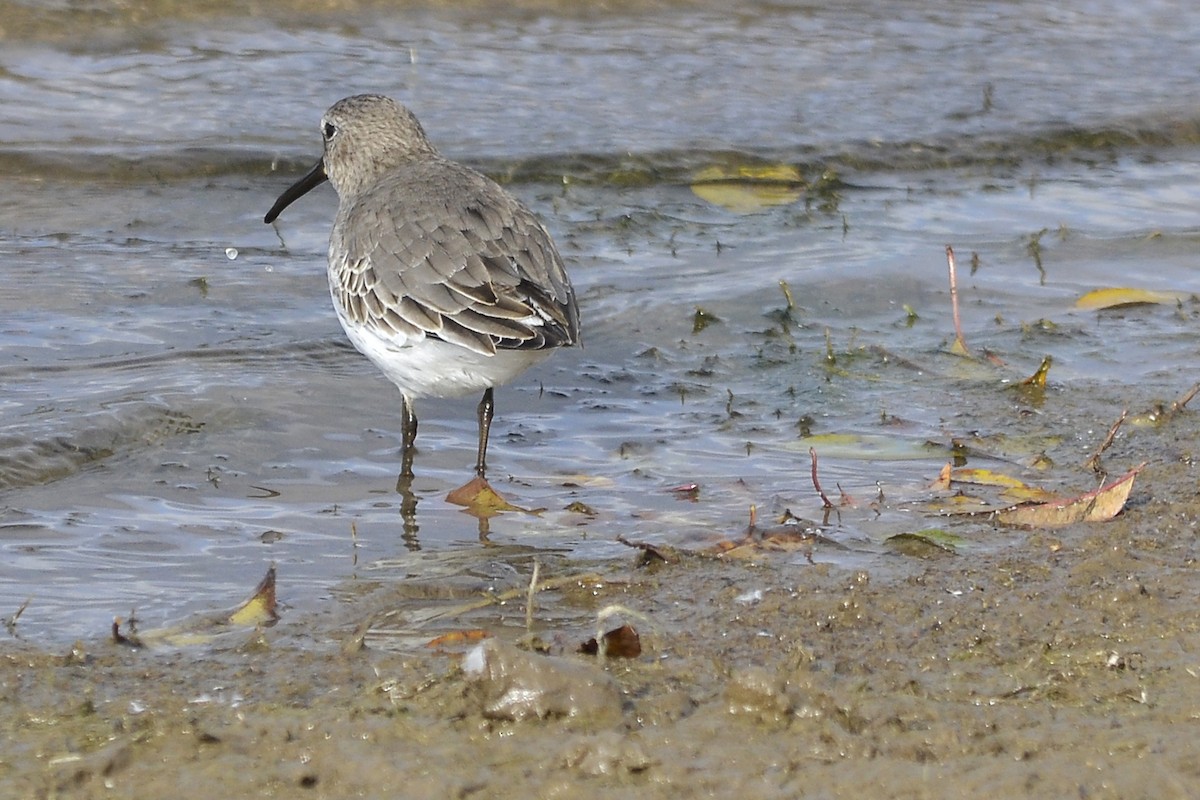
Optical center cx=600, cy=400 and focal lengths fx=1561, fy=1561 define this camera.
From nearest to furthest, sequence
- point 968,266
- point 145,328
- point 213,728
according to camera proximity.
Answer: point 213,728 → point 145,328 → point 968,266

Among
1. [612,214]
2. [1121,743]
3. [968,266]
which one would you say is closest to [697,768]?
[1121,743]

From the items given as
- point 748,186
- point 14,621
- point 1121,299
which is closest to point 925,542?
point 14,621

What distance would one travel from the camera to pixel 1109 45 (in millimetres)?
11578

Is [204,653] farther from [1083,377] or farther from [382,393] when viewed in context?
[1083,377]

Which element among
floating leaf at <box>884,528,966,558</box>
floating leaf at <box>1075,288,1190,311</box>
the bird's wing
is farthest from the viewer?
floating leaf at <box>1075,288,1190,311</box>

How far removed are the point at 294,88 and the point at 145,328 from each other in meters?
4.08

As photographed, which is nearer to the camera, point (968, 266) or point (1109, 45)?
point (968, 266)

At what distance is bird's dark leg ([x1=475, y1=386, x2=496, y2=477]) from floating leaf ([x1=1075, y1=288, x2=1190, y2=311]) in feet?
Answer: 9.15

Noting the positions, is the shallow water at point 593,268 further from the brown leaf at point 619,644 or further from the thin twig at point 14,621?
the brown leaf at point 619,644

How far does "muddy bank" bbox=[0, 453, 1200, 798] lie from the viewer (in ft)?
9.37

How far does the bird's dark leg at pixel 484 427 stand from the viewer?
5.25 meters

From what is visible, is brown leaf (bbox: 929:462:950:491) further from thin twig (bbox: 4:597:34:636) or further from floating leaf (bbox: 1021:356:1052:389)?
thin twig (bbox: 4:597:34:636)

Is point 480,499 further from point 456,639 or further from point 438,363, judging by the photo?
point 456,639


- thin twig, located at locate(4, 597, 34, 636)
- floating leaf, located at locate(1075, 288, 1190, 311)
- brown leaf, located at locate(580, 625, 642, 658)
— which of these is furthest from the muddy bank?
floating leaf, located at locate(1075, 288, 1190, 311)
